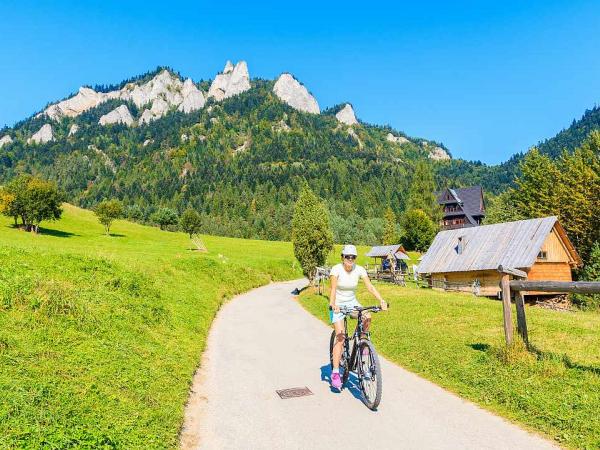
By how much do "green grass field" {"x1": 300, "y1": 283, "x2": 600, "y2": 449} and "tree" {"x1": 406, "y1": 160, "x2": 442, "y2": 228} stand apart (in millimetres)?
90422

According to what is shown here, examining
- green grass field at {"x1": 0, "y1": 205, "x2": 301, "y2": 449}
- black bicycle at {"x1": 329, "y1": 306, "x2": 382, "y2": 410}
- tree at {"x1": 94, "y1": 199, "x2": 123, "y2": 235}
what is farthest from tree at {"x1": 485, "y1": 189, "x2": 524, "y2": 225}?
tree at {"x1": 94, "y1": 199, "x2": 123, "y2": 235}

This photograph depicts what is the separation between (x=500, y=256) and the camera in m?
36.3

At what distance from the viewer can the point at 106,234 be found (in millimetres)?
72250

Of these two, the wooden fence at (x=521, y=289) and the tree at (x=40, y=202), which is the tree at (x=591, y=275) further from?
the tree at (x=40, y=202)

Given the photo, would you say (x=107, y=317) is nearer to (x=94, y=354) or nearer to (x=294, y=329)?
(x=94, y=354)

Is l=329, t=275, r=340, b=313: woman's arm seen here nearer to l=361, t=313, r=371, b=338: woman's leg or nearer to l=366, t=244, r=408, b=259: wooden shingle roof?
l=361, t=313, r=371, b=338: woman's leg

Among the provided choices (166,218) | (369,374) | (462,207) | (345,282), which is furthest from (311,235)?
(166,218)

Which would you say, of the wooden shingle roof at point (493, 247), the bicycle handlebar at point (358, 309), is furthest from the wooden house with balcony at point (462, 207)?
the bicycle handlebar at point (358, 309)

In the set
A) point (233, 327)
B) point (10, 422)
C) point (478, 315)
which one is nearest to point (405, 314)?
point (478, 315)

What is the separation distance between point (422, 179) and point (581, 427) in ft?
348

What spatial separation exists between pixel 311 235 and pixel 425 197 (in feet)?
260

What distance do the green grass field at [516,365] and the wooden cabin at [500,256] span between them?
69.0ft

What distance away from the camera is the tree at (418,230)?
93.5 metres

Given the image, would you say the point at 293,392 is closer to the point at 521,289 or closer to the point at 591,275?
the point at 521,289
